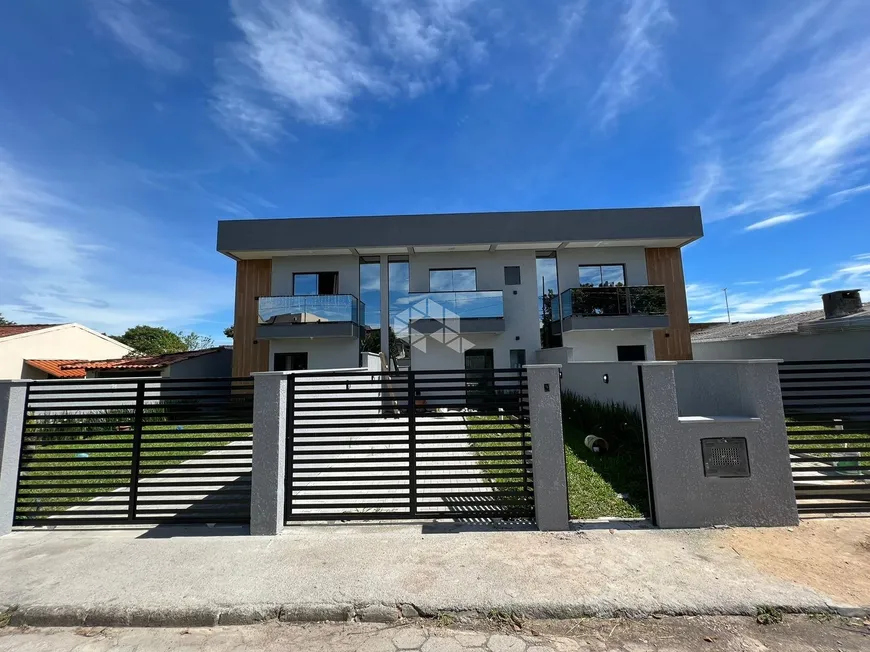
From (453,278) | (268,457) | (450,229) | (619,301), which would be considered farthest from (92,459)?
(619,301)

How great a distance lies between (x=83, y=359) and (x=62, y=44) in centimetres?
1942

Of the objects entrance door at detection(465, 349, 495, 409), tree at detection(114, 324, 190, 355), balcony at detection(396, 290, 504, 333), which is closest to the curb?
entrance door at detection(465, 349, 495, 409)

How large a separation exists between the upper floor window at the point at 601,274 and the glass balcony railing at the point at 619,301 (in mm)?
1087

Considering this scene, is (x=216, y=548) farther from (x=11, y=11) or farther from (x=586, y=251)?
(x=586, y=251)

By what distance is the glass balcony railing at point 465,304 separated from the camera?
14.4 metres

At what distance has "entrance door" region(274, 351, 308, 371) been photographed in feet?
49.8

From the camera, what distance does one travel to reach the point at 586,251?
607 inches

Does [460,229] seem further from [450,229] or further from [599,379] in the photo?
[599,379]

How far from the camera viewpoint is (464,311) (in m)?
14.4

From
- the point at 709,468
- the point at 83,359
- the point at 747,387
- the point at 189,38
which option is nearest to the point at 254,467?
the point at 709,468

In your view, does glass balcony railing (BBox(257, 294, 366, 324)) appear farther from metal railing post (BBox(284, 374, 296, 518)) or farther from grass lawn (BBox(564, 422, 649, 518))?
metal railing post (BBox(284, 374, 296, 518))

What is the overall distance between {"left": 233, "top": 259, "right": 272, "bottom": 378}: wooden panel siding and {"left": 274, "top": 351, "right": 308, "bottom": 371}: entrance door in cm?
45

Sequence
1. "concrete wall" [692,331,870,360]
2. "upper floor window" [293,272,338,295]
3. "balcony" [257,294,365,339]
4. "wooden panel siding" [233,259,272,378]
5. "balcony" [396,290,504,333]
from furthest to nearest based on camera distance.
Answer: "upper floor window" [293,272,338,295], "wooden panel siding" [233,259,272,378], "balcony" [396,290,504,333], "balcony" [257,294,365,339], "concrete wall" [692,331,870,360]

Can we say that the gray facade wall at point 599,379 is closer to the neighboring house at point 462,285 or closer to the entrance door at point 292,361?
the neighboring house at point 462,285
